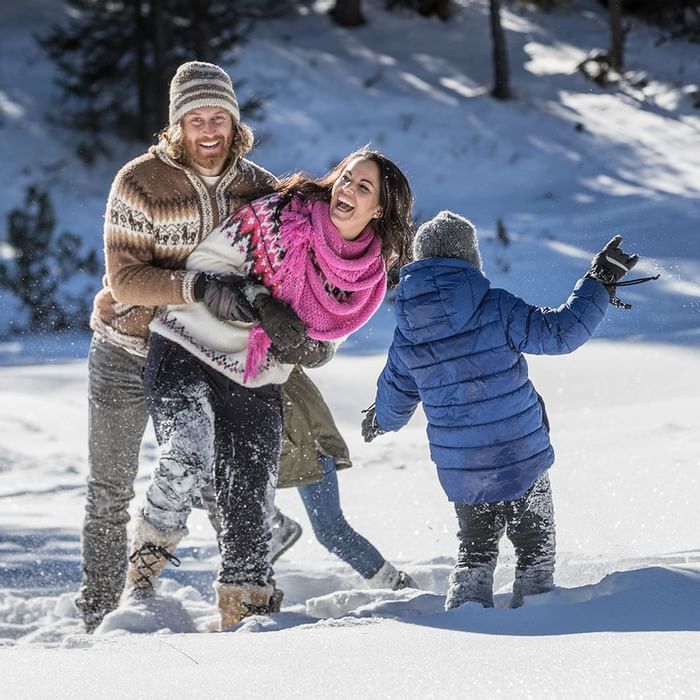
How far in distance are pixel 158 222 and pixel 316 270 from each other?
19.9 inches

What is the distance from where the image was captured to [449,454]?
12.0 ft

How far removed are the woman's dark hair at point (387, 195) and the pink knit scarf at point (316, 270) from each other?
37 mm

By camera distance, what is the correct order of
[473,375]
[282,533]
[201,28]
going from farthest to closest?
[201,28] → [282,533] → [473,375]

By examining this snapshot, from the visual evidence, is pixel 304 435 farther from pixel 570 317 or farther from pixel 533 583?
pixel 570 317

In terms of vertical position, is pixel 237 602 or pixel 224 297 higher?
pixel 224 297

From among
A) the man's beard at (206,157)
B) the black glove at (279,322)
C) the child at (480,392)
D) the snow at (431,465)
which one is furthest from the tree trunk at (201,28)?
the child at (480,392)

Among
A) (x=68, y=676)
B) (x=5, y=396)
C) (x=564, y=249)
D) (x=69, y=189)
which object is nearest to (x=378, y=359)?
(x=5, y=396)

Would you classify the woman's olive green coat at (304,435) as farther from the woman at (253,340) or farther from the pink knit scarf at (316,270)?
the pink knit scarf at (316,270)

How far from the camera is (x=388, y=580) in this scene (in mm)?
4441

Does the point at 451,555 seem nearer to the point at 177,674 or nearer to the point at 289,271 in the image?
the point at 289,271

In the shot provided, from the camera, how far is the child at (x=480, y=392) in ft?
11.7

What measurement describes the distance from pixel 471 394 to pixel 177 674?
1.23m

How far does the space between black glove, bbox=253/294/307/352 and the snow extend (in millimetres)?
837

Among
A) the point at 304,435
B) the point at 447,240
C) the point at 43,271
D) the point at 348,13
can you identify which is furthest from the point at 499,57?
the point at 447,240
